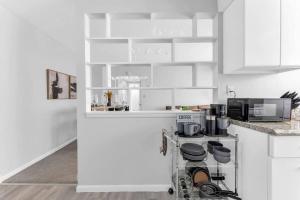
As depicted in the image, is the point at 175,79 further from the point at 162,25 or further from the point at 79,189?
the point at 79,189

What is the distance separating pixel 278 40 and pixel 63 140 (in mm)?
4776

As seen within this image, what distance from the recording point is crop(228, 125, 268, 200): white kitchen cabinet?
1764mm

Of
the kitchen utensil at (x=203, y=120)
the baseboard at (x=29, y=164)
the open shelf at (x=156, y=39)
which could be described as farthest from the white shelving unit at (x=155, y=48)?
the baseboard at (x=29, y=164)

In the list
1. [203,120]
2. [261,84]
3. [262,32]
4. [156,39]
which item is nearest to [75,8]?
[156,39]

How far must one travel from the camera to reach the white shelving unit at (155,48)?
2715mm

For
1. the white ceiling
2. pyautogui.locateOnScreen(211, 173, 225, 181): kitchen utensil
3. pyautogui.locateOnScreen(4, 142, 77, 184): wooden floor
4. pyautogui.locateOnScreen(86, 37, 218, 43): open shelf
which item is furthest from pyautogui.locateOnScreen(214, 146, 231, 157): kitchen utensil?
pyautogui.locateOnScreen(4, 142, 77, 184): wooden floor

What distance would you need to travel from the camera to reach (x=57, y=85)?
16.2ft

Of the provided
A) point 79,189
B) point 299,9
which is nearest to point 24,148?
point 79,189

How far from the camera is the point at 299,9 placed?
2.16m

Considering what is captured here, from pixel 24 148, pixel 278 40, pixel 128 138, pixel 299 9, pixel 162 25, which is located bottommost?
pixel 24 148

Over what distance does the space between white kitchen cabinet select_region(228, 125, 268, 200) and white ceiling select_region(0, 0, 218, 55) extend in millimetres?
1556

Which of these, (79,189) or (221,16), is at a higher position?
(221,16)

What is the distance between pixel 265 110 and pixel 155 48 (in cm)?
467

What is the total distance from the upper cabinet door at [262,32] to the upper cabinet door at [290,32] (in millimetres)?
49
